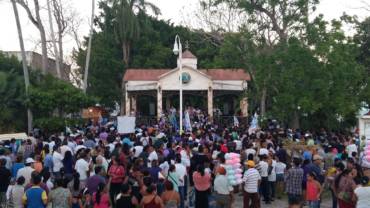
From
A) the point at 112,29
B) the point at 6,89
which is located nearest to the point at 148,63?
the point at 112,29

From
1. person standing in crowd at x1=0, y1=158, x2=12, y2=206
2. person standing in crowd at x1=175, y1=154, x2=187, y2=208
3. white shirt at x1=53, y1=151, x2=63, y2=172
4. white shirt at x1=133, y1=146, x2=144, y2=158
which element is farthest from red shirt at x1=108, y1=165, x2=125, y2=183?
white shirt at x1=133, y1=146, x2=144, y2=158

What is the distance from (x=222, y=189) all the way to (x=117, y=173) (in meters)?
2.41

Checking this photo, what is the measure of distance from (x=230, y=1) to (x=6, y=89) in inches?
517

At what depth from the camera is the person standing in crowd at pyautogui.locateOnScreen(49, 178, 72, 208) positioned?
10336mm

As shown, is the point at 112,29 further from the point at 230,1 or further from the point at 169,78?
the point at 230,1

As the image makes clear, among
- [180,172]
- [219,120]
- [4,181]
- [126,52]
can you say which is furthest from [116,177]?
[126,52]

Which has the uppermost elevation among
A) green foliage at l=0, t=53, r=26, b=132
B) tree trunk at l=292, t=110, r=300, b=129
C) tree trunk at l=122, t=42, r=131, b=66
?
tree trunk at l=122, t=42, r=131, b=66

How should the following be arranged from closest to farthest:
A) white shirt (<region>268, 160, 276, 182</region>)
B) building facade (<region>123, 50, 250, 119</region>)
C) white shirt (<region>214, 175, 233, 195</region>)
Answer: white shirt (<region>214, 175, 233, 195</region>)
white shirt (<region>268, 160, 276, 182</region>)
building facade (<region>123, 50, 250, 119</region>)

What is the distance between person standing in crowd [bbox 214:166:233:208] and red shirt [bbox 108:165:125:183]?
84.4 inches

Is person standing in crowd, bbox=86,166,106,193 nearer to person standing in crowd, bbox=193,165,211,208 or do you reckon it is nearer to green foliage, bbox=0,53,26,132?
person standing in crowd, bbox=193,165,211,208

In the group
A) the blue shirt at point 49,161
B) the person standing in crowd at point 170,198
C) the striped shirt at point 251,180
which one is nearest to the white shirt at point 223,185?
the striped shirt at point 251,180

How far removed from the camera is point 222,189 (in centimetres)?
1258

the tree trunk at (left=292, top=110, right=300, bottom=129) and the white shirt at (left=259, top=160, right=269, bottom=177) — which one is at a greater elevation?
the tree trunk at (left=292, top=110, right=300, bottom=129)

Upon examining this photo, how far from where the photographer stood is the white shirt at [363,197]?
988 centimetres
